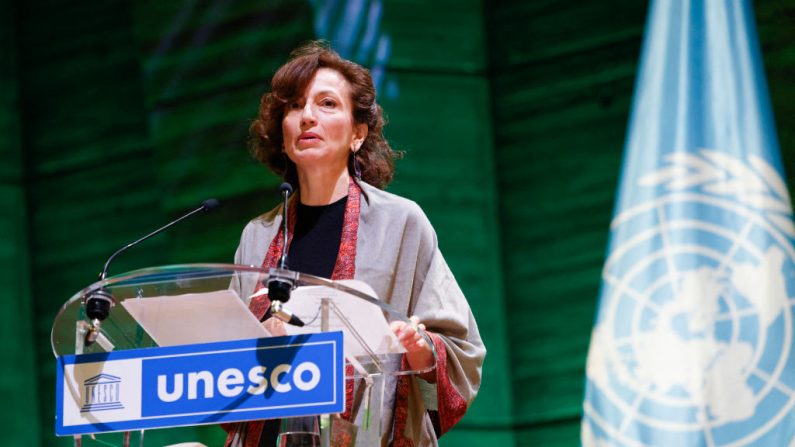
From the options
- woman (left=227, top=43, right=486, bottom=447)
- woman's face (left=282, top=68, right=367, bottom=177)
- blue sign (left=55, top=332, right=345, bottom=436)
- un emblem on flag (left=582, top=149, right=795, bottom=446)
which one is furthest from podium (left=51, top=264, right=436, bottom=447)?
un emblem on flag (left=582, top=149, right=795, bottom=446)

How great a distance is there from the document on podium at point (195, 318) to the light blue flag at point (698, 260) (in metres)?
2.08

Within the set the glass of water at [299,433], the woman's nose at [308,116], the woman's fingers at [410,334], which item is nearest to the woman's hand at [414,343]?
the woman's fingers at [410,334]

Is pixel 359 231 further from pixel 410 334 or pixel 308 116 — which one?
pixel 410 334

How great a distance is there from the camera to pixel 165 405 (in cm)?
206

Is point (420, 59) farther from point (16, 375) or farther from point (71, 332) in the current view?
point (71, 332)

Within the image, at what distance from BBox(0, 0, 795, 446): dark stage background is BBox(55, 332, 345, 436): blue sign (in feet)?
6.71

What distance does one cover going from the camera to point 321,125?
2730mm

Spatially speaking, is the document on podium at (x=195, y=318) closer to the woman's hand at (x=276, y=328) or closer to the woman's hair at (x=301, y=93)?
the woman's hand at (x=276, y=328)

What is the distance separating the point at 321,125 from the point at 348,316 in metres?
0.71

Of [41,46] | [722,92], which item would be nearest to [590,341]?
[722,92]

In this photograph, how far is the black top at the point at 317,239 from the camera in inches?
103

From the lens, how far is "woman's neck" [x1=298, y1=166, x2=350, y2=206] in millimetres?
2748

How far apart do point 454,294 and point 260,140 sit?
67 cm

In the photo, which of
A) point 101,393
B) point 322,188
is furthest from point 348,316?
point 322,188
